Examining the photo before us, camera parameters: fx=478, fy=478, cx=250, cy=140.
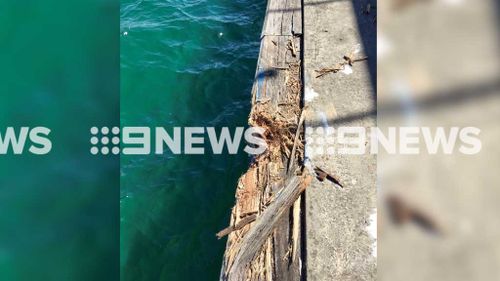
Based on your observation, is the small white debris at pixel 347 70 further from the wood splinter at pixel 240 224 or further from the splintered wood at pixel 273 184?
the wood splinter at pixel 240 224

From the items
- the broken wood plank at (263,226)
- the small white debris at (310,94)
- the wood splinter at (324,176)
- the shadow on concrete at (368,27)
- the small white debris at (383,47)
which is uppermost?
the shadow on concrete at (368,27)

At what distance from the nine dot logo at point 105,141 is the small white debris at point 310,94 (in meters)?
2.72

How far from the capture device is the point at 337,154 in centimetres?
406

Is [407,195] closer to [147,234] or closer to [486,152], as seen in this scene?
[486,152]

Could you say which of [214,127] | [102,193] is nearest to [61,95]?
[102,193]

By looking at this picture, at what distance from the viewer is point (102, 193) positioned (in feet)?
19.2

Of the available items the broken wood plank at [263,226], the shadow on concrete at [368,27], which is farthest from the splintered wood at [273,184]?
the shadow on concrete at [368,27]

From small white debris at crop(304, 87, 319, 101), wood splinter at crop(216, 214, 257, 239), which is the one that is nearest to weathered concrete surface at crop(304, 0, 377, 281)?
small white debris at crop(304, 87, 319, 101)

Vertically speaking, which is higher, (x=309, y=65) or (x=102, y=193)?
(x=309, y=65)

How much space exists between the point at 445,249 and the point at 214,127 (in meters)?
5.80

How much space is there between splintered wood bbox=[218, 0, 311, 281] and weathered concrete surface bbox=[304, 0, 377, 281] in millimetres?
118

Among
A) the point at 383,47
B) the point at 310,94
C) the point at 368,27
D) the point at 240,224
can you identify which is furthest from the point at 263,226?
the point at 383,47

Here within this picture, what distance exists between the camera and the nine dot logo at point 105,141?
20.1 ft

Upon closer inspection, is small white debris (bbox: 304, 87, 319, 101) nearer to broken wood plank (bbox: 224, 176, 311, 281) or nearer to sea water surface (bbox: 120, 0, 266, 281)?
broken wood plank (bbox: 224, 176, 311, 281)
